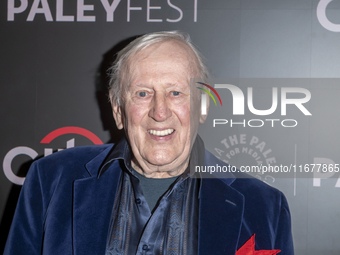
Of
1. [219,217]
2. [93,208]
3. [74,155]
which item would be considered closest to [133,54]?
[74,155]

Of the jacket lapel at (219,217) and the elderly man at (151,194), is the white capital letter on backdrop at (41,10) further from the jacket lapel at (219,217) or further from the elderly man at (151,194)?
the jacket lapel at (219,217)

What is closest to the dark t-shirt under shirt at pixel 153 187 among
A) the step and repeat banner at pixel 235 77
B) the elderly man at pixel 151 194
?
the elderly man at pixel 151 194

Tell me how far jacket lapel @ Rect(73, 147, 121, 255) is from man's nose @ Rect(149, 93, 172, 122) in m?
0.30

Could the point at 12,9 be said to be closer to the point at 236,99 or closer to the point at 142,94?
the point at 142,94

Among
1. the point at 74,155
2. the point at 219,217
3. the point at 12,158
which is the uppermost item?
the point at 74,155

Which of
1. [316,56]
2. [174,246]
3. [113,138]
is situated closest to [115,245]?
[174,246]

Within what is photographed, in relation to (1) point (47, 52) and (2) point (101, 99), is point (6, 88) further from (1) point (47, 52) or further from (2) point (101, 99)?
(2) point (101, 99)

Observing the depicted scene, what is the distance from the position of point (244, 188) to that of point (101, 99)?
1.05 m

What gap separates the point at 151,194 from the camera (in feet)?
3.86

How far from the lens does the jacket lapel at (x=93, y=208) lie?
1.05 metres

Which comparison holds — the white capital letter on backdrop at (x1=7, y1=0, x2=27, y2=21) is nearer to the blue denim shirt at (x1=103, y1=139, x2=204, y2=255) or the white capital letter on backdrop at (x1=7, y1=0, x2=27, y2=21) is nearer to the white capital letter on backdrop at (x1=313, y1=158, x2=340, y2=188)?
the blue denim shirt at (x1=103, y1=139, x2=204, y2=255)

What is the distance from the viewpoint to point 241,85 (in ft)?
5.81

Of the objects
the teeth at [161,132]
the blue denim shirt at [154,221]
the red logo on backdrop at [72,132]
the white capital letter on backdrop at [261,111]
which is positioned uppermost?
the white capital letter on backdrop at [261,111]

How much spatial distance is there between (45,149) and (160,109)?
3.51 ft
